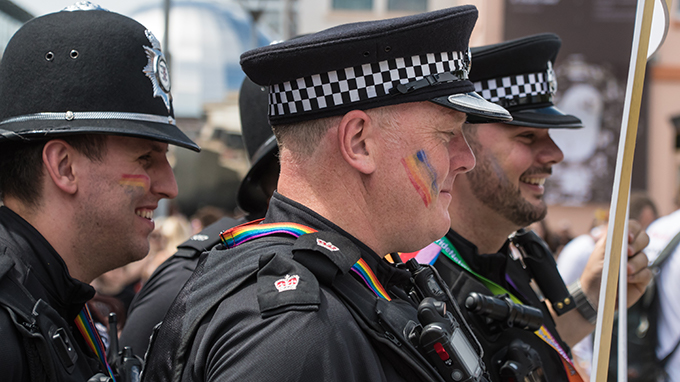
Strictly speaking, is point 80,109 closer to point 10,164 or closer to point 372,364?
point 10,164

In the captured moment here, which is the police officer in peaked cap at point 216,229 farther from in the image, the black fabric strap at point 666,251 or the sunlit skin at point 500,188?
the black fabric strap at point 666,251

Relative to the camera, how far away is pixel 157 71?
7.39 ft

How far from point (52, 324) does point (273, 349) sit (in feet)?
2.78

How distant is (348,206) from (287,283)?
1.08ft

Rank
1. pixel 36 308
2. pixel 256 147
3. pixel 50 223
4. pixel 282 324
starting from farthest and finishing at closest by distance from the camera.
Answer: pixel 256 147
pixel 50 223
pixel 36 308
pixel 282 324

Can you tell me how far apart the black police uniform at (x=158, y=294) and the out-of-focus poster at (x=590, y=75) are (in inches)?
517

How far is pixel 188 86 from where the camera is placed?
67.7 feet

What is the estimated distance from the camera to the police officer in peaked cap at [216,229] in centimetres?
251


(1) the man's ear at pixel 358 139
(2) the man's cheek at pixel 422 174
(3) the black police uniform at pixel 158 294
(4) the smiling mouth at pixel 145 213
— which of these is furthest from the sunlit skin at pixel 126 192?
(2) the man's cheek at pixel 422 174

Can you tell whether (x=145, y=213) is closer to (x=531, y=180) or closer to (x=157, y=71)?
(x=157, y=71)

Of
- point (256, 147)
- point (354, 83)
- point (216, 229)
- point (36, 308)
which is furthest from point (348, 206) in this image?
point (256, 147)

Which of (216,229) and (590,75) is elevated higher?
(216,229)

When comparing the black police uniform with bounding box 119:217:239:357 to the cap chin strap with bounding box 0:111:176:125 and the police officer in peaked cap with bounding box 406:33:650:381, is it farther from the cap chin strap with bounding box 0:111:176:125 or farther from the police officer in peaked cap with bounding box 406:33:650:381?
the police officer in peaked cap with bounding box 406:33:650:381

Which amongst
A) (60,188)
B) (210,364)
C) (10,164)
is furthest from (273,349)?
(10,164)
